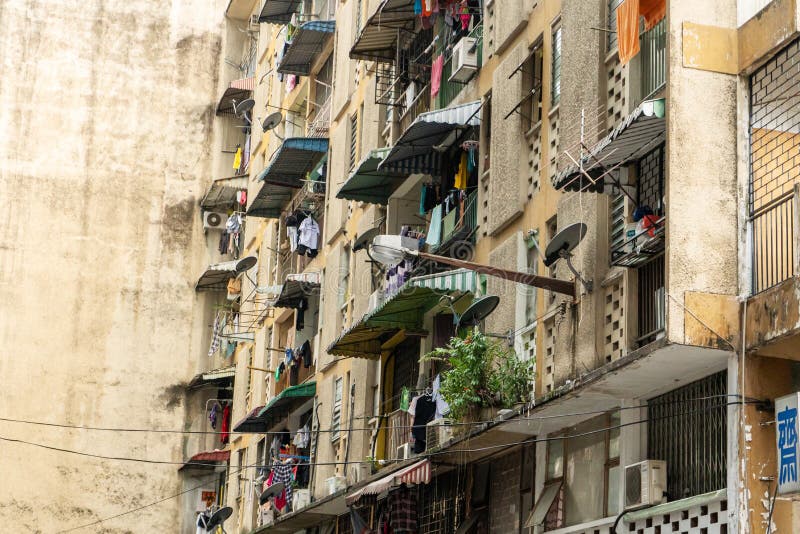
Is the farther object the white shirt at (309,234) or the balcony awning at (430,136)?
the white shirt at (309,234)

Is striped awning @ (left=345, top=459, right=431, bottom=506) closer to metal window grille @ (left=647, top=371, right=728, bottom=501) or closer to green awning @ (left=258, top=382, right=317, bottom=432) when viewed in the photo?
metal window grille @ (left=647, top=371, right=728, bottom=501)

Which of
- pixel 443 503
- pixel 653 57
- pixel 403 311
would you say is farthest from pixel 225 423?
pixel 653 57

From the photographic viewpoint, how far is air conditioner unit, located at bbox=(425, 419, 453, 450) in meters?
19.2

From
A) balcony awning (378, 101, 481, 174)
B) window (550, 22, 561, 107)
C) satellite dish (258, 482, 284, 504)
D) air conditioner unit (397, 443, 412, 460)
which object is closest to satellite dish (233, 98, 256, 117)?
satellite dish (258, 482, 284, 504)

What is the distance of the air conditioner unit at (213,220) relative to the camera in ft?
139

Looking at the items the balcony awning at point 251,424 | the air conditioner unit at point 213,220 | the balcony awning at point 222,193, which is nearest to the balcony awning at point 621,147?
the balcony awning at point 251,424

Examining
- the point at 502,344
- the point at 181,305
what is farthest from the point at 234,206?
the point at 502,344

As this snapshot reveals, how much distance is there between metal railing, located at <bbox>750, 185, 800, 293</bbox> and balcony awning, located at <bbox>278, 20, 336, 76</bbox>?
18501 millimetres

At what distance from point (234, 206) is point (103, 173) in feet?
12.9

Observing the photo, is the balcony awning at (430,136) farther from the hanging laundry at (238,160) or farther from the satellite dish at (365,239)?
the hanging laundry at (238,160)

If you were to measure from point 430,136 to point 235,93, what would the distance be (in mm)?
20967

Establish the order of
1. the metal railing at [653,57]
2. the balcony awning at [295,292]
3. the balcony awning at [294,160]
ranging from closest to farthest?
the metal railing at [653,57] → the balcony awning at [295,292] → the balcony awning at [294,160]

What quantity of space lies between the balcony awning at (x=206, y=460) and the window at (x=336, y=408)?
11.1 meters

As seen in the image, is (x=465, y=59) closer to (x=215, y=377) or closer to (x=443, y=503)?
(x=443, y=503)
